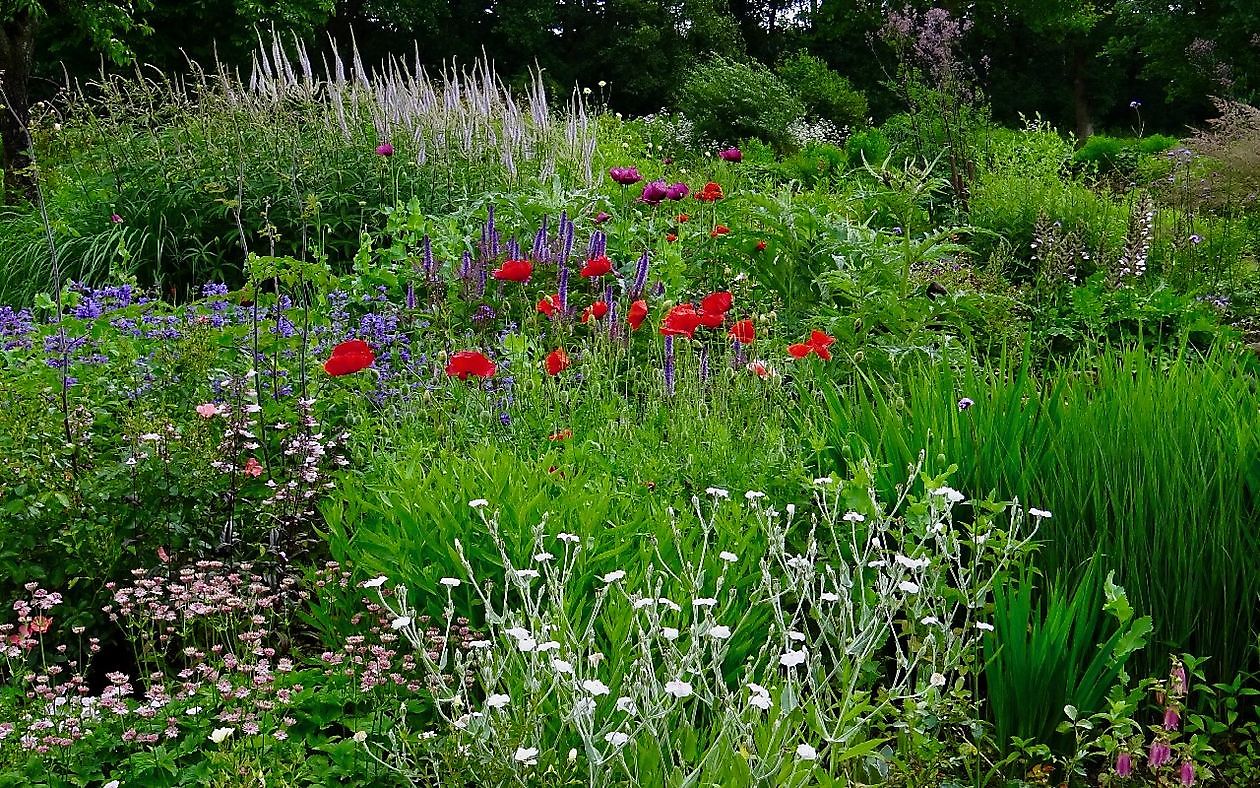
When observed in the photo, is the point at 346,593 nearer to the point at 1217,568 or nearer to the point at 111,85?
the point at 1217,568

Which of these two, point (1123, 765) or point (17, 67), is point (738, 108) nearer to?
point (17, 67)

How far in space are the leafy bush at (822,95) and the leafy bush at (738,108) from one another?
16.2 ft

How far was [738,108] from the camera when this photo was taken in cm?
1711

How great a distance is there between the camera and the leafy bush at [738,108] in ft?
55.9

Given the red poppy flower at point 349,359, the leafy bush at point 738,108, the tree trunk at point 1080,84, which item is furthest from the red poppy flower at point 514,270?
the tree trunk at point 1080,84

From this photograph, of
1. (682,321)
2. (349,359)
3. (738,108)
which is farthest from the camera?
(738,108)

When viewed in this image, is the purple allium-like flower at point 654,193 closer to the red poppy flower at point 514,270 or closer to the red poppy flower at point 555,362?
the red poppy flower at point 514,270

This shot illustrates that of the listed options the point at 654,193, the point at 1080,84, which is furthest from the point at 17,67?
the point at 1080,84

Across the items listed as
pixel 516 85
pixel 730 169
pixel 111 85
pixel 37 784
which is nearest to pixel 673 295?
pixel 37 784

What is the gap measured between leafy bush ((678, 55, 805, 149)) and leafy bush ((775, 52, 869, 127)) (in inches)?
195

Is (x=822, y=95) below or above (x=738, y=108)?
below

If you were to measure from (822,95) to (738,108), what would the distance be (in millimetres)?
6277

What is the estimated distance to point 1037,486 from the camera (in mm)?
2902

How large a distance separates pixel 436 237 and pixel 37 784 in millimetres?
3660
